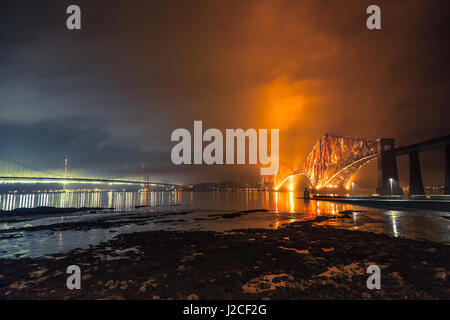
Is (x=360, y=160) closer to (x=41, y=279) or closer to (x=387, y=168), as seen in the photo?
(x=387, y=168)

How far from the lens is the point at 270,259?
10.3 m

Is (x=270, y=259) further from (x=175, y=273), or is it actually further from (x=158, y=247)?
(x=158, y=247)

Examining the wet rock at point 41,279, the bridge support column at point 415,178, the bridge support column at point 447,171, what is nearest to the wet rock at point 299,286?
the wet rock at point 41,279

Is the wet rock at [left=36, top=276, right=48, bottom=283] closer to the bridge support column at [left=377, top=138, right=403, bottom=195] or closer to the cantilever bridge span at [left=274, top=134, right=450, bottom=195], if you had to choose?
the cantilever bridge span at [left=274, top=134, right=450, bottom=195]

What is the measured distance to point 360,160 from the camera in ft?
291

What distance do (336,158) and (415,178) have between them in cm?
6452

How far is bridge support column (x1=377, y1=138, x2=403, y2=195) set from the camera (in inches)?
2306

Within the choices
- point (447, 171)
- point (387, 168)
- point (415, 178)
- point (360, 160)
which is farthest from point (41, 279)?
point (360, 160)

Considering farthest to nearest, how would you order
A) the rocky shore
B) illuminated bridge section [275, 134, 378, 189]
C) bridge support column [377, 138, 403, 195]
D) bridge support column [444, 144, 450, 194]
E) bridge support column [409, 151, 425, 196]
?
illuminated bridge section [275, 134, 378, 189] < bridge support column [377, 138, 403, 195] < bridge support column [409, 151, 425, 196] < bridge support column [444, 144, 450, 194] < the rocky shore

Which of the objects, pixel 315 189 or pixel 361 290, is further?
pixel 315 189

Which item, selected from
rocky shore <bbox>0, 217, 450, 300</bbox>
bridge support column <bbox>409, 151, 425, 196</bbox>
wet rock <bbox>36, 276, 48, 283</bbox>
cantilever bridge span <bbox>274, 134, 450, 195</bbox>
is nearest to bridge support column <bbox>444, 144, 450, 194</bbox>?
cantilever bridge span <bbox>274, 134, 450, 195</bbox>

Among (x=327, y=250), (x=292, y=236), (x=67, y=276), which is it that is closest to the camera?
(x=67, y=276)
